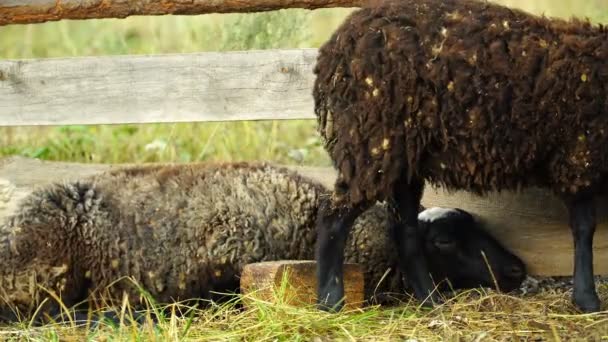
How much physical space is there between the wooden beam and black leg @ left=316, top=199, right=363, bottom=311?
1.29m

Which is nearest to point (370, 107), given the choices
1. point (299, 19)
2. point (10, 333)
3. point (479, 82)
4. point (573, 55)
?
point (479, 82)

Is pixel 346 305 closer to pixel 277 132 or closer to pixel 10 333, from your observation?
pixel 10 333

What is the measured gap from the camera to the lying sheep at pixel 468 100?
4.18m

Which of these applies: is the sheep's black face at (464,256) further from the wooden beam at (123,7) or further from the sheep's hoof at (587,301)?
the wooden beam at (123,7)

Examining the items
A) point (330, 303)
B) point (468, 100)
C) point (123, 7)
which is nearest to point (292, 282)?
point (330, 303)

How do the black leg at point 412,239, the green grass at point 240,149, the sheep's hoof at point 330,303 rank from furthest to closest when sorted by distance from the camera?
the black leg at point 412,239 < the sheep's hoof at point 330,303 < the green grass at point 240,149

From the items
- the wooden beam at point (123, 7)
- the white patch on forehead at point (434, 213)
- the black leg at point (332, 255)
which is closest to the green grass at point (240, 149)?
the black leg at point (332, 255)

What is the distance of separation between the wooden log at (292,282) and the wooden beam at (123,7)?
144 cm

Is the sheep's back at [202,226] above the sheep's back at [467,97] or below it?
below

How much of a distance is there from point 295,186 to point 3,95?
1.72 m

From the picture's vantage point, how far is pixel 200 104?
5582 mm

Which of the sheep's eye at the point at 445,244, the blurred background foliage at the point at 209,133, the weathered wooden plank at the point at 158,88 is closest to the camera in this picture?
the sheep's eye at the point at 445,244

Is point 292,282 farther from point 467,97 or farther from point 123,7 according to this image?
point 123,7

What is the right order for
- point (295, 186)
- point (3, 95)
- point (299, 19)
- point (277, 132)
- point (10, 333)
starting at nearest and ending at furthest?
point (10, 333)
point (295, 186)
point (3, 95)
point (299, 19)
point (277, 132)
